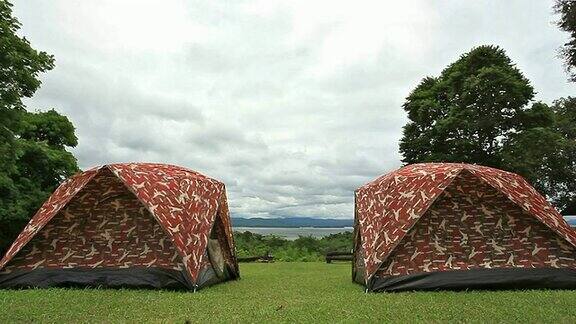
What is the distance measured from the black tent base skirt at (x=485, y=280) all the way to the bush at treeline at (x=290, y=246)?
15422mm

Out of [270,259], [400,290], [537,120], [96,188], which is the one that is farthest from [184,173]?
[537,120]

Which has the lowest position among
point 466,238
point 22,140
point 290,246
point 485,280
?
point 485,280

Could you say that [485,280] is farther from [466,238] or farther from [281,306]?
[281,306]

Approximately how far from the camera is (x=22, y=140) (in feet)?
60.8

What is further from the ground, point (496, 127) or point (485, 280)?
point (496, 127)

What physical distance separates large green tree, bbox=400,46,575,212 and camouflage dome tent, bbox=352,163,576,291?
482 inches

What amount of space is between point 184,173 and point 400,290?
5.96 metres

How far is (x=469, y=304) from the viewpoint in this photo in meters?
7.84

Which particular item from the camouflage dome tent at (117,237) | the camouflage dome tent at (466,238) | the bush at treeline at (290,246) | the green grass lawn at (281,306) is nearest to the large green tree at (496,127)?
the bush at treeline at (290,246)

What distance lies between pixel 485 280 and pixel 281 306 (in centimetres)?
454

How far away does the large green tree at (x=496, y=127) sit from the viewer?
2205cm

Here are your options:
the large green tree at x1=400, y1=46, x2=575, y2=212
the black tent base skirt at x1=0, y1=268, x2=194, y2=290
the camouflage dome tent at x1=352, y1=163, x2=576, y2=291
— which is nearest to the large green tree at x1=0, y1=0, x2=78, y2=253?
the black tent base skirt at x1=0, y1=268, x2=194, y2=290

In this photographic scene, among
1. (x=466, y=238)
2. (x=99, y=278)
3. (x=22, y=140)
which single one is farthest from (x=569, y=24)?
(x=22, y=140)

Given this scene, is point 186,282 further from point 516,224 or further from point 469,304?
point 516,224
